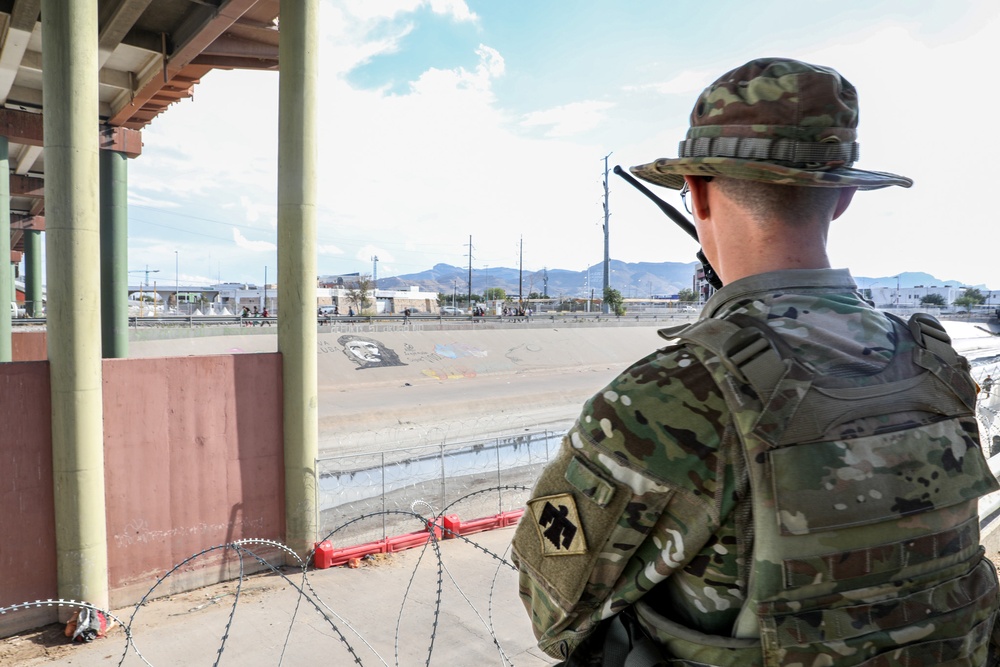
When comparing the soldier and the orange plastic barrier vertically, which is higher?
the soldier

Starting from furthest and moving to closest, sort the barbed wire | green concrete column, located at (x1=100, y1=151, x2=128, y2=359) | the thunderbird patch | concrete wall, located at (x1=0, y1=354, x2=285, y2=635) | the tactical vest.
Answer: green concrete column, located at (x1=100, y1=151, x2=128, y2=359)
concrete wall, located at (x1=0, y1=354, x2=285, y2=635)
the barbed wire
the thunderbird patch
the tactical vest

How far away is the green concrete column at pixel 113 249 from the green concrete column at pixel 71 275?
10.2 metres

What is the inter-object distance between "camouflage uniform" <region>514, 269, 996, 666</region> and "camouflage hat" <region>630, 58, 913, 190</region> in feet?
1.01

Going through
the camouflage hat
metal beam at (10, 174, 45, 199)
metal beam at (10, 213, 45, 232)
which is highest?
metal beam at (10, 174, 45, 199)

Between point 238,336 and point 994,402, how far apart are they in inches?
1146

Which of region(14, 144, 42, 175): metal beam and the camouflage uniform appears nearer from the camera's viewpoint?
the camouflage uniform

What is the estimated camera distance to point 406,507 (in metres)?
13.8

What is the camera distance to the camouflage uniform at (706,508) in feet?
4.74

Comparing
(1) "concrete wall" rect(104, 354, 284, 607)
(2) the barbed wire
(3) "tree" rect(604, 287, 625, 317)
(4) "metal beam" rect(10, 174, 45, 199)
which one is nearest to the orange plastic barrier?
(2) the barbed wire

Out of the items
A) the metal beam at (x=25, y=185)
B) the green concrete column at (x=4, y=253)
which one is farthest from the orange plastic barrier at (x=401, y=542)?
the metal beam at (x=25, y=185)

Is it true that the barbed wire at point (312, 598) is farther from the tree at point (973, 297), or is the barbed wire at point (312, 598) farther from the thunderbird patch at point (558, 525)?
the tree at point (973, 297)

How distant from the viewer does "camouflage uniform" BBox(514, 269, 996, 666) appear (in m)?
1.44

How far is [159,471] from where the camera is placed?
29.9 ft

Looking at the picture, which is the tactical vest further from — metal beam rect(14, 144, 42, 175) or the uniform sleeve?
metal beam rect(14, 144, 42, 175)
